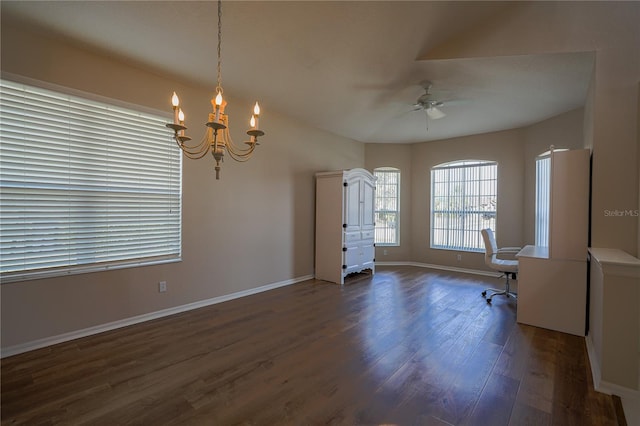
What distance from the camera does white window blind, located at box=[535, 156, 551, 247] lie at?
468cm

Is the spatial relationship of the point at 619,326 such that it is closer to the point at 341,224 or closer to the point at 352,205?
the point at 341,224

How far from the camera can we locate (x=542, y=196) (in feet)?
15.7

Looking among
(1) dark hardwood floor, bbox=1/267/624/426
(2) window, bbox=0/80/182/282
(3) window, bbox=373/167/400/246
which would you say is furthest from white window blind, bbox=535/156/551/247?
(2) window, bbox=0/80/182/282

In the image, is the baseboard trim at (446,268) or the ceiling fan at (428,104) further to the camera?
the baseboard trim at (446,268)

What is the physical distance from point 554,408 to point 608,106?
8.52 feet

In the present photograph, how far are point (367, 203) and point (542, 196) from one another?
2.91 metres

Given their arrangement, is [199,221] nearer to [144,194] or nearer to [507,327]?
[144,194]

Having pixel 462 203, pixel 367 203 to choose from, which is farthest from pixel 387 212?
pixel 462 203

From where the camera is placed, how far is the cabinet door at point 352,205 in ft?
16.2

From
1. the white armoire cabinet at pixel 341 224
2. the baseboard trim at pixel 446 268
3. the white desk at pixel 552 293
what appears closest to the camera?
the white desk at pixel 552 293

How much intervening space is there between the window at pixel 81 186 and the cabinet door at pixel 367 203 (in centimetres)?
315

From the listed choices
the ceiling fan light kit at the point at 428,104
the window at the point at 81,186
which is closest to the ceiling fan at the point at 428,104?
the ceiling fan light kit at the point at 428,104

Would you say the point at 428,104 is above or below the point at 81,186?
above

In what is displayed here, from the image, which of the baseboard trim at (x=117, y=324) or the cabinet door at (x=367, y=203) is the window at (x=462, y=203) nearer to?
the cabinet door at (x=367, y=203)
